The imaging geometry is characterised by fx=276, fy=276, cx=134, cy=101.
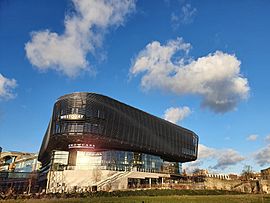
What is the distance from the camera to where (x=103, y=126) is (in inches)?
3376

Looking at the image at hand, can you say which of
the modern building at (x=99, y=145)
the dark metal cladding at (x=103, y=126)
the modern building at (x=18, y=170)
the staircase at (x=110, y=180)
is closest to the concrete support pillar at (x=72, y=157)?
the modern building at (x=99, y=145)

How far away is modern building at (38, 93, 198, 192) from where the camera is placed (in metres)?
81.1

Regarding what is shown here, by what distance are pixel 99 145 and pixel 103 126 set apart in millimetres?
8174

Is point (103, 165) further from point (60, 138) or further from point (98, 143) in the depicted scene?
point (60, 138)

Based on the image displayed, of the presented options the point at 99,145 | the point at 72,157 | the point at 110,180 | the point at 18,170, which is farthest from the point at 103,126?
the point at 18,170

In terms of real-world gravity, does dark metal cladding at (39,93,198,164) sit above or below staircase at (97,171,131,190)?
above

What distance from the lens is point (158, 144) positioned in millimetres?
107125

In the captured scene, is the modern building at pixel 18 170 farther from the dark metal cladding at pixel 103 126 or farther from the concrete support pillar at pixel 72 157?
the dark metal cladding at pixel 103 126

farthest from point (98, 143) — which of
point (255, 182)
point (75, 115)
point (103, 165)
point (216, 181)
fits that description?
point (255, 182)

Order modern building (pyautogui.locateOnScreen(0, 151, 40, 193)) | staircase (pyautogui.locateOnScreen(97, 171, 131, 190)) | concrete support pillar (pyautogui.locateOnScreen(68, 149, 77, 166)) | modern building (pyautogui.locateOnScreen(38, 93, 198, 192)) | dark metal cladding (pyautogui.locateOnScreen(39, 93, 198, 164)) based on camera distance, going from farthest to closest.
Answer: modern building (pyautogui.locateOnScreen(0, 151, 40, 193)) → concrete support pillar (pyautogui.locateOnScreen(68, 149, 77, 166)) → dark metal cladding (pyautogui.locateOnScreen(39, 93, 198, 164)) → modern building (pyautogui.locateOnScreen(38, 93, 198, 192)) → staircase (pyautogui.locateOnScreen(97, 171, 131, 190))

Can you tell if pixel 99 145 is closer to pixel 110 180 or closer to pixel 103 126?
pixel 103 126

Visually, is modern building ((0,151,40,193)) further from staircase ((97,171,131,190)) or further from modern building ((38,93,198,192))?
staircase ((97,171,131,190))

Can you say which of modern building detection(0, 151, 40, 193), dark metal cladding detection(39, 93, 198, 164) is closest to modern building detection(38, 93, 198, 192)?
dark metal cladding detection(39, 93, 198, 164)

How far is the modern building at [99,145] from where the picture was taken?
266 ft
